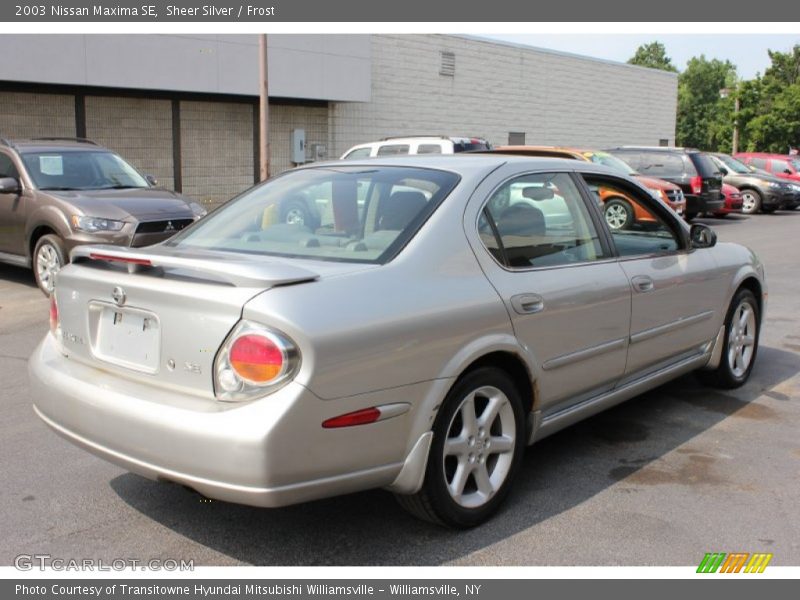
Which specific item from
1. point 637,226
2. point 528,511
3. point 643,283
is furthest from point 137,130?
point 528,511

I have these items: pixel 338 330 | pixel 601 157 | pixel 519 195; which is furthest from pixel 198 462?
pixel 601 157

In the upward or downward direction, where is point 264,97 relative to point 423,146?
upward

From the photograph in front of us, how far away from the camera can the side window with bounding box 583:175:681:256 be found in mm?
4961

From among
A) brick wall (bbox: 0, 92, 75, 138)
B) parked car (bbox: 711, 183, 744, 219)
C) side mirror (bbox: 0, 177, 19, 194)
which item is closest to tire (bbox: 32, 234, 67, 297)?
side mirror (bbox: 0, 177, 19, 194)

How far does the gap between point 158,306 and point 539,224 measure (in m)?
1.93

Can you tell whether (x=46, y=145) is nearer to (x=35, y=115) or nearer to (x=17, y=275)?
(x=17, y=275)

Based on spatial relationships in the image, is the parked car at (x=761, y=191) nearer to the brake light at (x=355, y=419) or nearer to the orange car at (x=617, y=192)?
the orange car at (x=617, y=192)

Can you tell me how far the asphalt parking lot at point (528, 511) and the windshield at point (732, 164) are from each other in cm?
2151

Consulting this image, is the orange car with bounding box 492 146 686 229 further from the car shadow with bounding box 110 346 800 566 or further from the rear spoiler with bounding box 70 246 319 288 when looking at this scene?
the rear spoiler with bounding box 70 246 319 288

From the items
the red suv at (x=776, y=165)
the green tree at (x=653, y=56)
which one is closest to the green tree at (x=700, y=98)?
the green tree at (x=653, y=56)

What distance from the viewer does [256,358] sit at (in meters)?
3.01

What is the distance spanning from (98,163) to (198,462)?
8.22m

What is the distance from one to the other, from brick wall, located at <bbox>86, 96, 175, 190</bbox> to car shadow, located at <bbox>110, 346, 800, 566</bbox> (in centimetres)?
1531

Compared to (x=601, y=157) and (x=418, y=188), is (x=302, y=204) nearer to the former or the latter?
(x=418, y=188)
